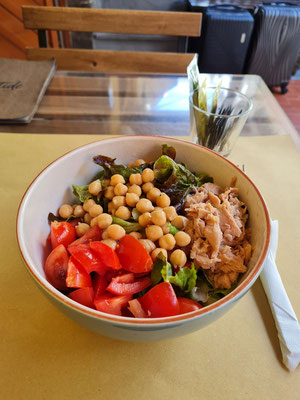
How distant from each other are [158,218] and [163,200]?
0.09m

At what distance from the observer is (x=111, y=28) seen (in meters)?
2.15

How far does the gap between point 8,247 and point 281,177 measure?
1.07 m

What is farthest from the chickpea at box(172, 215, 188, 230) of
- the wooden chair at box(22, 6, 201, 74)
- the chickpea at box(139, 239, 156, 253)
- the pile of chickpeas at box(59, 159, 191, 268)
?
the wooden chair at box(22, 6, 201, 74)

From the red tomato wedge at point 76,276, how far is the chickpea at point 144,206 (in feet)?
0.88

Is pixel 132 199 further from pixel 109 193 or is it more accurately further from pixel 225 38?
pixel 225 38

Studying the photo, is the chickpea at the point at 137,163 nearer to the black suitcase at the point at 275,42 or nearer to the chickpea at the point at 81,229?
the chickpea at the point at 81,229

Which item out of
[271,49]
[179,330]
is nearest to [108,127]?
[179,330]

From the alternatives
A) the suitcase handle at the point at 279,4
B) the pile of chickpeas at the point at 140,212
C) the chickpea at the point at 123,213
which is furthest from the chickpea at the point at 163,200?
the suitcase handle at the point at 279,4

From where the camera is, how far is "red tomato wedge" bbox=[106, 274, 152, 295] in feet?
2.47

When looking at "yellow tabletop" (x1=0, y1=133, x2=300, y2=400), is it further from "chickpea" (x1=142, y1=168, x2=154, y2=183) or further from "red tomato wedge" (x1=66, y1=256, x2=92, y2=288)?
"chickpea" (x1=142, y1=168, x2=154, y2=183)

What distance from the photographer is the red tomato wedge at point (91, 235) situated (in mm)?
902

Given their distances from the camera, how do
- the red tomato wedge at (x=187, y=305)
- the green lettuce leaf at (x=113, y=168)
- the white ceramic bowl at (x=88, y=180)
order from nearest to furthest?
the white ceramic bowl at (x=88, y=180) → the red tomato wedge at (x=187, y=305) → the green lettuce leaf at (x=113, y=168)

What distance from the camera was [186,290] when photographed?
80 centimetres

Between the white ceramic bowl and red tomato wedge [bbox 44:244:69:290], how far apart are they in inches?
0.9
